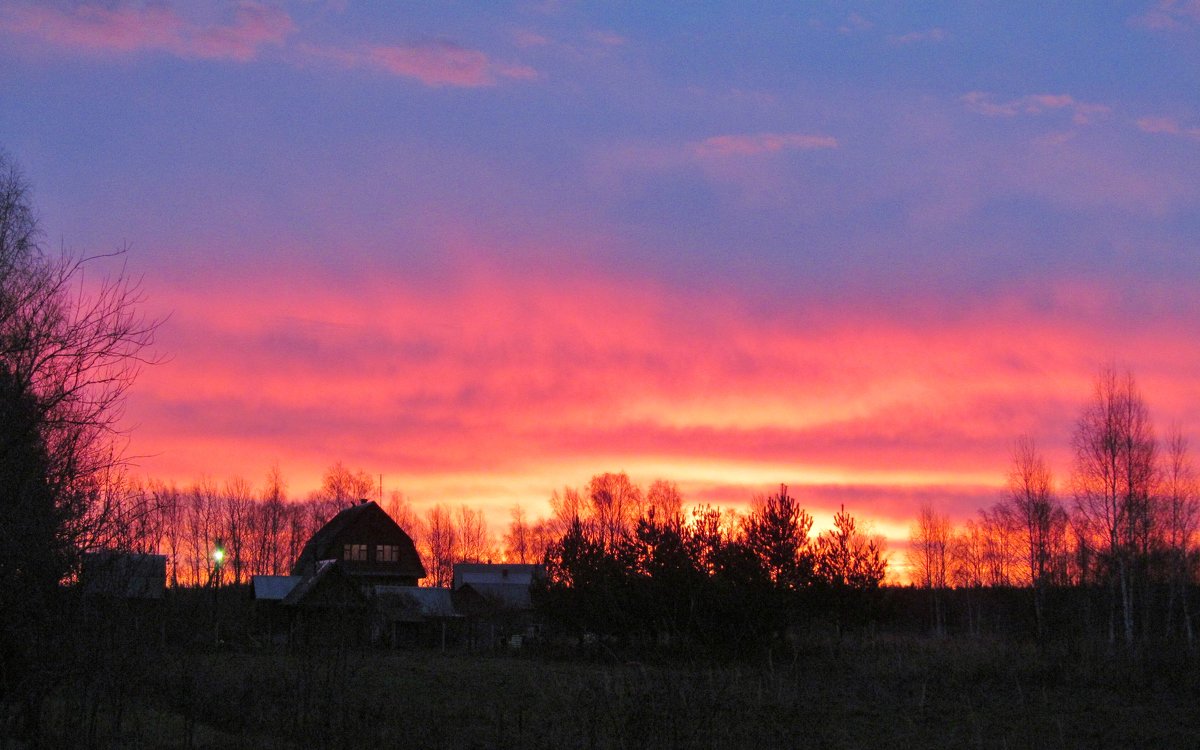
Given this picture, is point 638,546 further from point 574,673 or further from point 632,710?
point 632,710

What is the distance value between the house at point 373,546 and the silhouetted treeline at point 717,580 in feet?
85.1

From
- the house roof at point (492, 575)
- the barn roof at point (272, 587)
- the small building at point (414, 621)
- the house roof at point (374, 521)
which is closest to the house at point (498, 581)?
the house roof at point (492, 575)

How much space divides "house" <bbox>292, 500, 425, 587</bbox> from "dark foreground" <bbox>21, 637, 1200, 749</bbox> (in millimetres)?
36362

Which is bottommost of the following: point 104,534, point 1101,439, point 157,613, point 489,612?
point 489,612

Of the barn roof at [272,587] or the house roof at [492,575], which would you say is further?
the house roof at [492,575]

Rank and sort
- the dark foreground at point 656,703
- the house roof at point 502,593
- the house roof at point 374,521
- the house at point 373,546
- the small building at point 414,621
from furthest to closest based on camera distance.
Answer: the house roof at point 502,593, the house at point 373,546, the house roof at point 374,521, the small building at point 414,621, the dark foreground at point 656,703

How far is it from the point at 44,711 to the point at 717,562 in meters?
30.4

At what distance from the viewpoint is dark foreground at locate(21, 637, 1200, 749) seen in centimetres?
1174

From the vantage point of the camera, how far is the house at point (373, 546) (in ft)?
230

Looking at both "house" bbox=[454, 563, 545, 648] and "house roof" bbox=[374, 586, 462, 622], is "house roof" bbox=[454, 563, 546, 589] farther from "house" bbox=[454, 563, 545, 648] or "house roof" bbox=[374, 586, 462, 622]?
"house roof" bbox=[374, 586, 462, 622]

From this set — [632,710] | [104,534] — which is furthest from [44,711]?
[632,710]

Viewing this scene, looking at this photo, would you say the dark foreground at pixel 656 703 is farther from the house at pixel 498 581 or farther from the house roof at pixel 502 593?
the house at pixel 498 581

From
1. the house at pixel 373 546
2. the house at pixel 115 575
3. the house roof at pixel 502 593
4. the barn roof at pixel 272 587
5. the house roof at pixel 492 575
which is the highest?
the house at pixel 115 575

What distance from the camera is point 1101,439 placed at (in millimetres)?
40250
